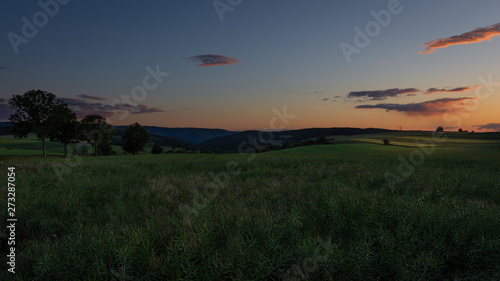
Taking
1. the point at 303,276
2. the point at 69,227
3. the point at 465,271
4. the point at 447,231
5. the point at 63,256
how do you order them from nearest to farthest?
the point at 303,276 < the point at 465,271 < the point at 63,256 < the point at 447,231 < the point at 69,227

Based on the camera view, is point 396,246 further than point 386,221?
No

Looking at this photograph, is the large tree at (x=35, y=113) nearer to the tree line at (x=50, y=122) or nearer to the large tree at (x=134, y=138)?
the tree line at (x=50, y=122)

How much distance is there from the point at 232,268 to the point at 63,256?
6.45ft

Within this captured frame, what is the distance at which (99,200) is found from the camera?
18.8 ft

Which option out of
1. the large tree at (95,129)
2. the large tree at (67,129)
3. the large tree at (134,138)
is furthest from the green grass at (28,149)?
the large tree at (95,129)

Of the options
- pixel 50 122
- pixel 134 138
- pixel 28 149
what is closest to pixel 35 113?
pixel 50 122

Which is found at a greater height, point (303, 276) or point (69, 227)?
point (303, 276)

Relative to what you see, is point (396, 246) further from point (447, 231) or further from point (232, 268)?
point (232, 268)

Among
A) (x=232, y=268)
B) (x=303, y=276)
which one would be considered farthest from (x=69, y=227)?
(x=303, y=276)

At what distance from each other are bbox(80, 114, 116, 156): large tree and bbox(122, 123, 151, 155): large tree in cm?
460

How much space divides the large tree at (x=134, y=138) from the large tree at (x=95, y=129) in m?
4.60

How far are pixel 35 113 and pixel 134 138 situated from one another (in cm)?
1988

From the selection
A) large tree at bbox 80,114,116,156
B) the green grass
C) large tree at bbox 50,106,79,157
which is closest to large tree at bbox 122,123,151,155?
large tree at bbox 80,114,116,156

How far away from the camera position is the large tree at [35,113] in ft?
133
